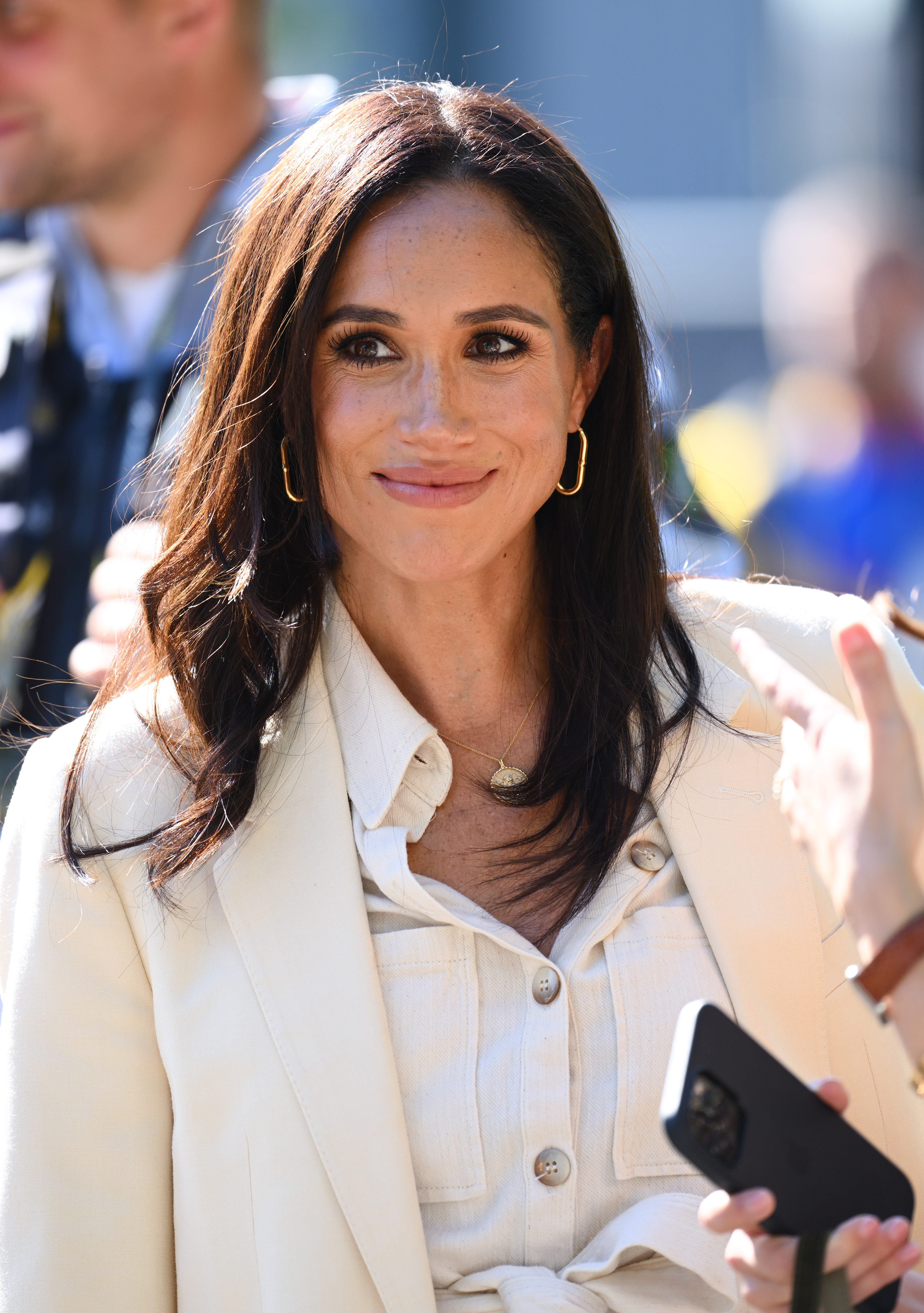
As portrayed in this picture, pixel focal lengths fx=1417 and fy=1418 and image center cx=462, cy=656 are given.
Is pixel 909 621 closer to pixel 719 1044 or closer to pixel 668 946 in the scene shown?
pixel 719 1044

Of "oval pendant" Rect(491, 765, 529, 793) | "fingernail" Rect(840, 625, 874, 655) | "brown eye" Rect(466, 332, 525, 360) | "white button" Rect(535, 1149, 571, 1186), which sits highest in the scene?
"brown eye" Rect(466, 332, 525, 360)

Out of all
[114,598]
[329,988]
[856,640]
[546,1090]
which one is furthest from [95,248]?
[856,640]

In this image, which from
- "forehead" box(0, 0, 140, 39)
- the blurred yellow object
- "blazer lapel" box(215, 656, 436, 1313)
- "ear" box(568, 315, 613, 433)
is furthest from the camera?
the blurred yellow object

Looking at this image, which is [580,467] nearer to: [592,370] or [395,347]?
[592,370]

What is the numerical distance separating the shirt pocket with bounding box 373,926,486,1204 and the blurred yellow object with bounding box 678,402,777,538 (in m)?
1.87

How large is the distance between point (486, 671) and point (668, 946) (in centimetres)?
52

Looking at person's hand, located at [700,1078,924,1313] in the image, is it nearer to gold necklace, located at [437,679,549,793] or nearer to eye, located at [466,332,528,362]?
gold necklace, located at [437,679,549,793]

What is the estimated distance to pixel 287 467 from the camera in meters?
2.04

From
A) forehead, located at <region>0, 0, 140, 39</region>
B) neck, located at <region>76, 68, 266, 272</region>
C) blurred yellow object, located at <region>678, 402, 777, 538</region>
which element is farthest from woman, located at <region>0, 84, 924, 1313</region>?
blurred yellow object, located at <region>678, 402, 777, 538</region>

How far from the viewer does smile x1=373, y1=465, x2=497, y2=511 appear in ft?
6.31

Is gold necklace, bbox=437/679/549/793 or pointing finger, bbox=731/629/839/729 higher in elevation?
pointing finger, bbox=731/629/839/729

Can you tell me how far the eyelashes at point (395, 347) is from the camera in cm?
194

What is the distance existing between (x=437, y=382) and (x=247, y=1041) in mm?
895

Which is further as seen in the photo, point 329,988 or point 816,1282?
point 329,988
